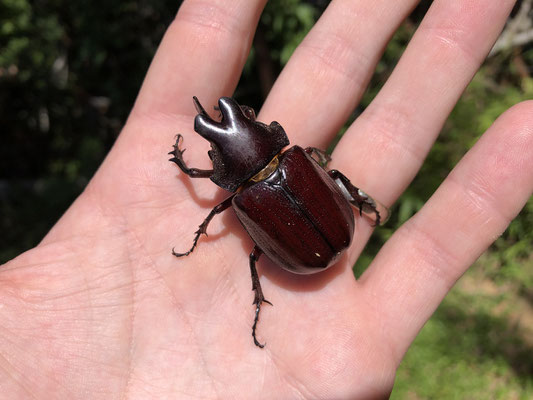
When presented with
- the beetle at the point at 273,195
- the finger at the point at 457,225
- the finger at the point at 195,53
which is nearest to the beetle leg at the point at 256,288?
the beetle at the point at 273,195

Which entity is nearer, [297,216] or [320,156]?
[297,216]

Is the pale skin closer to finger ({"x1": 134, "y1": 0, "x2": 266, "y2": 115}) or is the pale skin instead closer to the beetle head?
finger ({"x1": 134, "y1": 0, "x2": 266, "y2": 115})

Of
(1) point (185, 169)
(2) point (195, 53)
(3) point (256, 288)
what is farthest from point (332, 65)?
(3) point (256, 288)

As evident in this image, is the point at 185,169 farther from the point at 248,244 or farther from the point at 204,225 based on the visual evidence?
the point at 248,244

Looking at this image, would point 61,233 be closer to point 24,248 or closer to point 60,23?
point 24,248

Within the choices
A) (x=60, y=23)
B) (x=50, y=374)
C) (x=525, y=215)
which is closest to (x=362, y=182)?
(x=50, y=374)

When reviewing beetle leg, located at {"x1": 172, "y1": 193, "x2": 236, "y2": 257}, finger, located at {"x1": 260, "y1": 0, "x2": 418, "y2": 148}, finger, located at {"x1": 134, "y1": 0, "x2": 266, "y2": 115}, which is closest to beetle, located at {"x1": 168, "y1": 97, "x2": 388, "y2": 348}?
beetle leg, located at {"x1": 172, "y1": 193, "x2": 236, "y2": 257}
